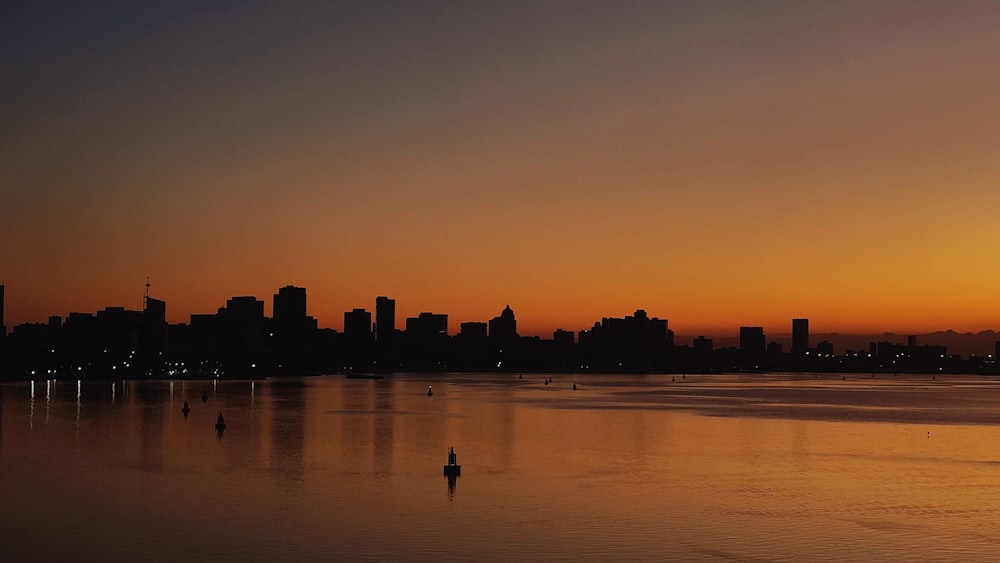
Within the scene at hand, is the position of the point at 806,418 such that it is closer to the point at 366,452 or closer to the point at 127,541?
the point at 366,452

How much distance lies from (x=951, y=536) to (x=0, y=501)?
44.4 m

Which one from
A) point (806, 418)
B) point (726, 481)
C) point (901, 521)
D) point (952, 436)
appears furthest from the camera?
point (806, 418)

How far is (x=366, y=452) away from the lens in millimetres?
79375

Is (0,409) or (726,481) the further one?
(0,409)

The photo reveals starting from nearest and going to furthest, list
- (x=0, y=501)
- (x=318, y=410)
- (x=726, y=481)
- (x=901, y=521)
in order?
(x=901, y=521) < (x=0, y=501) < (x=726, y=481) < (x=318, y=410)

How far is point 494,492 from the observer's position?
56.8 meters

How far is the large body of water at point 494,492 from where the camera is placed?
1652 inches

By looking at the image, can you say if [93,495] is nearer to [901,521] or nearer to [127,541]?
[127,541]

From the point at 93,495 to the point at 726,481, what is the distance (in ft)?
117

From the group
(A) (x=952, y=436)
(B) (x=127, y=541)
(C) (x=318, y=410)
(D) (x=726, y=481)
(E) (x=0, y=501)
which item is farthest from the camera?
(C) (x=318, y=410)

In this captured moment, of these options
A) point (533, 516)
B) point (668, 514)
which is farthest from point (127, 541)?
point (668, 514)

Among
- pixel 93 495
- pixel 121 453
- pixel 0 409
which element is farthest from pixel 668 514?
pixel 0 409

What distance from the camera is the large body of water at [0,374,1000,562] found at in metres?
42.0

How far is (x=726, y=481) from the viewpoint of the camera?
63.3 m
